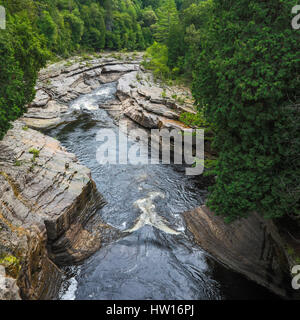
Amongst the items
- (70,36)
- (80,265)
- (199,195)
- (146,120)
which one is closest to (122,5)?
(70,36)

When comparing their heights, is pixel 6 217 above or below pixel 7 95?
below

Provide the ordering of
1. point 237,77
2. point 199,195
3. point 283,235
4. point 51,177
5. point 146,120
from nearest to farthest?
point 237,77
point 283,235
point 51,177
point 199,195
point 146,120

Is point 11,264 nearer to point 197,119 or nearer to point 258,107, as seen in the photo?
point 258,107

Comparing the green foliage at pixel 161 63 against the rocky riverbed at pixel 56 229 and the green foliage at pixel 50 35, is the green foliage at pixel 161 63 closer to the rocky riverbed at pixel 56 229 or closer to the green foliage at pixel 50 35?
the green foliage at pixel 50 35

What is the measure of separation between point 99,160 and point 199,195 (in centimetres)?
846

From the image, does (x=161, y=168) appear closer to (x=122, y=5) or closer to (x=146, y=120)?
(x=146, y=120)

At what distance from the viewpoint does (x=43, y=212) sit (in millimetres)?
10367

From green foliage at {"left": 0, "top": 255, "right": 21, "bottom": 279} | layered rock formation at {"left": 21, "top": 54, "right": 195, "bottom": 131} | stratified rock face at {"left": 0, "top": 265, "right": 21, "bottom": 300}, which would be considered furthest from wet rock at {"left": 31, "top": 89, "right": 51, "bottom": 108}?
stratified rock face at {"left": 0, "top": 265, "right": 21, "bottom": 300}

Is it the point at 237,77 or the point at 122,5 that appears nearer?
the point at 237,77

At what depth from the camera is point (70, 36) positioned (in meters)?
54.8

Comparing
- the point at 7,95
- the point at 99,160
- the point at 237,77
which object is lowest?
the point at 99,160

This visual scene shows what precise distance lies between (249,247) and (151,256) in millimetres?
4445

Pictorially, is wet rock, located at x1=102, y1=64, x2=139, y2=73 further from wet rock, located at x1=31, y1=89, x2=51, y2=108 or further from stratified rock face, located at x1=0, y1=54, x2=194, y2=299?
stratified rock face, located at x1=0, y1=54, x2=194, y2=299

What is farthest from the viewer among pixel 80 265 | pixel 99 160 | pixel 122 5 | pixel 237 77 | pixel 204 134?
pixel 122 5
